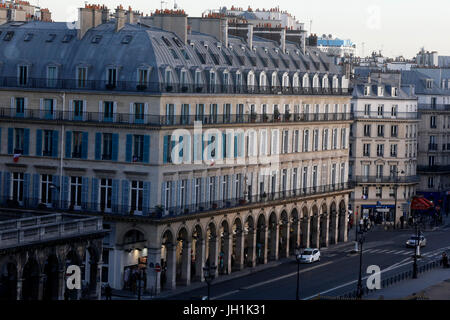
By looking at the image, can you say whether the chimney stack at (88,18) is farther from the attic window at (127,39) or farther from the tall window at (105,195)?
the tall window at (105,195)

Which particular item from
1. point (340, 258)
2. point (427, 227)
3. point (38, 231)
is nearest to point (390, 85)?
point (427, 227)

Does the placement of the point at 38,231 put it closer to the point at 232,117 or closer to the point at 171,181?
the point at 171,181

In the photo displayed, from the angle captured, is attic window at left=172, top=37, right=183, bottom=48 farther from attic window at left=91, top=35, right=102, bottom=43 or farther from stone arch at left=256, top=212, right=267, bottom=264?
stone arch at left=256, top=212, right=267, bottom=264

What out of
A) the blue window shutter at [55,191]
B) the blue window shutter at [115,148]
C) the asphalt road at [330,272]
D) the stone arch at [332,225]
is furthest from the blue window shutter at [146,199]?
the stone arch at [332,225]

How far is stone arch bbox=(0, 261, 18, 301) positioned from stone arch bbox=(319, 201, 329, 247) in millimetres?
54687

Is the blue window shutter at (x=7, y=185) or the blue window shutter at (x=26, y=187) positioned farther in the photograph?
the blue window shutter at (x=7, y=185)

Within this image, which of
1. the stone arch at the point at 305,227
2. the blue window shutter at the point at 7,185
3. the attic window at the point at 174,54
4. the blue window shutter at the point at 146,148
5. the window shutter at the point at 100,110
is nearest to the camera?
the blue window shutter at the point at 146,148

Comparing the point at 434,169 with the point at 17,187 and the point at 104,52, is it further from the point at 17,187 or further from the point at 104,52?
the point at 17,187

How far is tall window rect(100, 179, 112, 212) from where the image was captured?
8481 centimetres

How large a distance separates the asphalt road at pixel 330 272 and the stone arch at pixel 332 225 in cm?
181

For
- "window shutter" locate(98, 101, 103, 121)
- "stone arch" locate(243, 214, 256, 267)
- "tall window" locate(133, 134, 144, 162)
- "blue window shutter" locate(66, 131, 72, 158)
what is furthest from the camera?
"stone arch" locate(243, 214, 256, 267)

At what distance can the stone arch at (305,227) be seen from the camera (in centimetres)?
11081

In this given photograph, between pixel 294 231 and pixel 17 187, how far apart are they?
31164mm

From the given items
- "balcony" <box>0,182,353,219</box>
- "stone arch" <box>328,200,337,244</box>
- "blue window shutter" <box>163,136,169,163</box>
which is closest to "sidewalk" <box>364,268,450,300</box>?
"balcony" <box>0,182,353,219</box>
